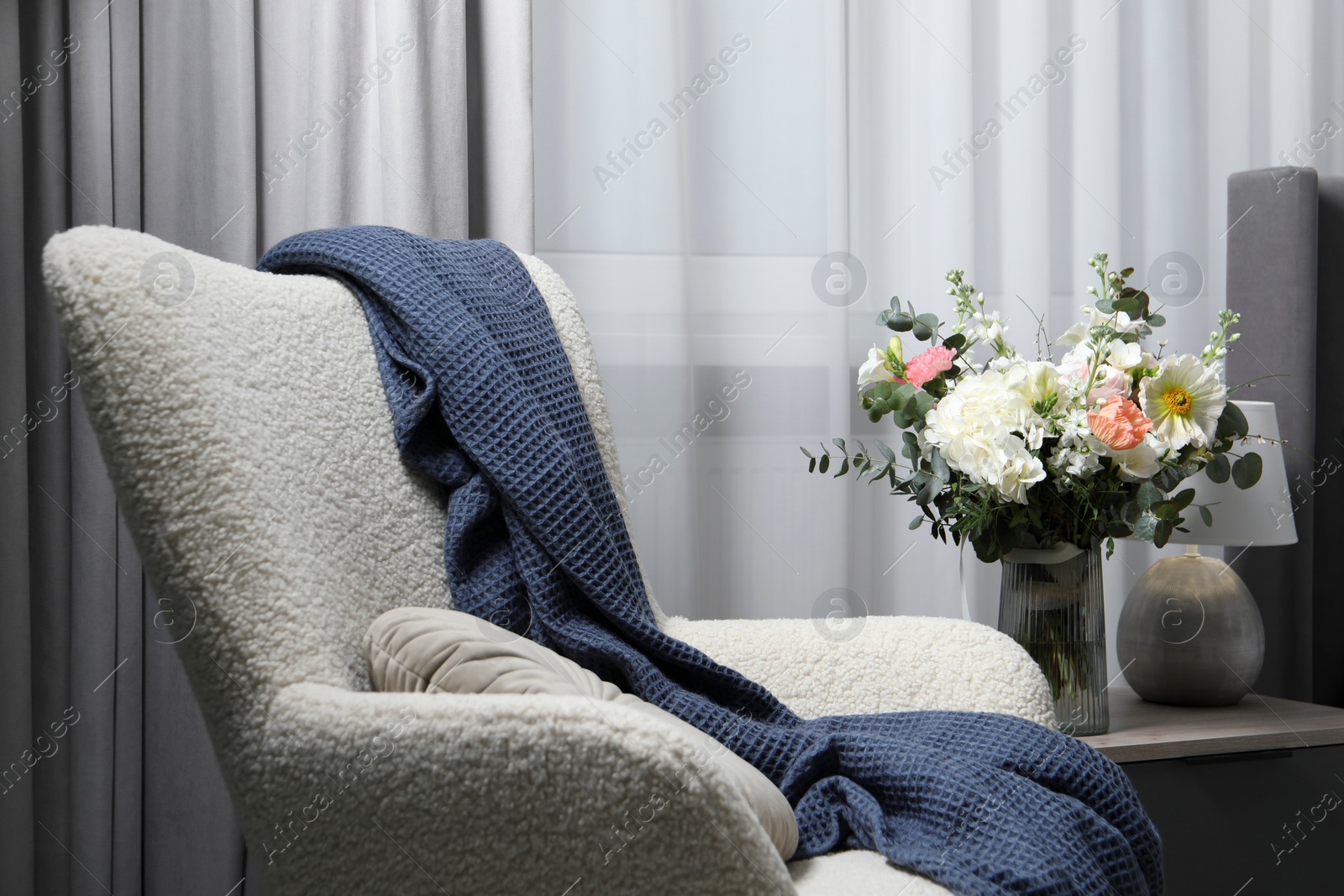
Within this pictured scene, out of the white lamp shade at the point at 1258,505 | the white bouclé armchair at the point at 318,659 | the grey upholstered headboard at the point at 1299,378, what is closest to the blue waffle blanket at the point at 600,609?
the white bouclé armchair at the point at 318,659

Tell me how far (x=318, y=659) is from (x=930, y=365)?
86 centimetres

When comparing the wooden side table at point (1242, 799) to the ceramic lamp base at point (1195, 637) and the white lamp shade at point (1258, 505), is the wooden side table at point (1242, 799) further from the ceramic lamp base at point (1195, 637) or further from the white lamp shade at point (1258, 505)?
the white lamp shade at point (1258, 505)

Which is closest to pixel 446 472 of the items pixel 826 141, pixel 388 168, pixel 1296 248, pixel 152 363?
pixel 152 363

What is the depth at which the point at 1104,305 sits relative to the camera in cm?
132

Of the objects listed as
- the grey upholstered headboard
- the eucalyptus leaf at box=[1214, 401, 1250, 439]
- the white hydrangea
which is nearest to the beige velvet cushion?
the white hydrangea

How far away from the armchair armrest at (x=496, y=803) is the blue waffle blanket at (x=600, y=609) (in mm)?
260

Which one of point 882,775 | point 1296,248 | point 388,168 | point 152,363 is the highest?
point 388,168

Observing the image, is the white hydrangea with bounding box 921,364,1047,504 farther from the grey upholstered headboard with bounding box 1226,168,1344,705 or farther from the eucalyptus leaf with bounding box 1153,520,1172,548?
the grey upholstered headboard with bounding box 1226,168,1344,705

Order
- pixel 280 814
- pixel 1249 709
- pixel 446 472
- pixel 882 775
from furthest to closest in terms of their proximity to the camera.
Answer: pixel 1249 709 → pixel 446 472 → pixel 882 775 → pixel 280 814

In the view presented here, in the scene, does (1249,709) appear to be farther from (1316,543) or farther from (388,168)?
(388,168)

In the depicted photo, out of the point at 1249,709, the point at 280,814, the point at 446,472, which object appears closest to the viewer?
the point at 280,814

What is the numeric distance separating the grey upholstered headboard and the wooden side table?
528 millimetres

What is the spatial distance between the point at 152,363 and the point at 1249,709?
4.85 ft

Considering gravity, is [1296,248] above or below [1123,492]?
above
